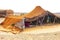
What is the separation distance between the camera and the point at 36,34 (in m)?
1.58

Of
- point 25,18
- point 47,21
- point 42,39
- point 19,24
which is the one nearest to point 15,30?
point 19,24

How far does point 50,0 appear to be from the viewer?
2650mm

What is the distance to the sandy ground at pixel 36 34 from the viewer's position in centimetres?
148

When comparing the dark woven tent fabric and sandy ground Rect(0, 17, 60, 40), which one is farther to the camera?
the dark woven tent fabric

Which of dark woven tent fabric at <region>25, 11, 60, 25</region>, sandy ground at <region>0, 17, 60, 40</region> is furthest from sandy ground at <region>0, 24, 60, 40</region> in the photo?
dark woven tent fabric at <region>25, 11, 60, 25</region>

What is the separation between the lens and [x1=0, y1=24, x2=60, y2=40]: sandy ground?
148cm

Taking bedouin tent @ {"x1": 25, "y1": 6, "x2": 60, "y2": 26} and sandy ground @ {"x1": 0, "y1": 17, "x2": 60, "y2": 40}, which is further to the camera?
bedouin tent @ {"x1": 25, "y1": 6, "x2": 60, "y2": 26}

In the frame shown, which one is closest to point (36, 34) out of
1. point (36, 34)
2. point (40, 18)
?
point (36, 34)

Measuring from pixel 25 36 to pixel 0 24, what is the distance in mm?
566

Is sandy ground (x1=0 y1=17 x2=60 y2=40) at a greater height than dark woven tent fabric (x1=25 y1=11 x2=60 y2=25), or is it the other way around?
dark woven tent fabric (x1=25 y1=11 x2=60 y2=25)

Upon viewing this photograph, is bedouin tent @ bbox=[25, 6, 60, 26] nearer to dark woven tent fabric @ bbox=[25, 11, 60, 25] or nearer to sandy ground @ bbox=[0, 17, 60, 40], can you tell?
dark woven tent fabric @ bbox=[25, 11, 60, 25]

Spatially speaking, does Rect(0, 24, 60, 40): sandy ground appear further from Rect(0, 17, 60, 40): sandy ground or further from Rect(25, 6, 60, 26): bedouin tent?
Rect(25, 6, 60, 26): bedouin tent

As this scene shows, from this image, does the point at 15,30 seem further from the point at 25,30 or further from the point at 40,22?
the point at 40,22

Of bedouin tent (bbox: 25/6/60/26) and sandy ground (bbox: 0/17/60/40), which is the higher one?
bedouin tent (bbox: 25/6/60/26)
